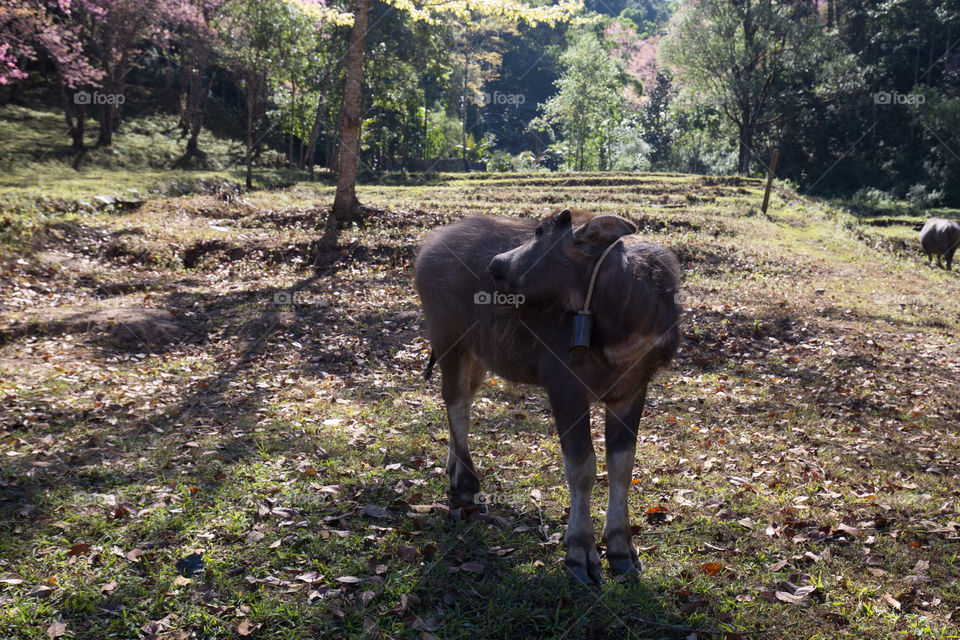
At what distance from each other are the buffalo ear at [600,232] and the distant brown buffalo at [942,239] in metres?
19.8

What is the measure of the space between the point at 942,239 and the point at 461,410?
1983cm

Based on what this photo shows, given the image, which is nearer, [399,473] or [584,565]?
[584,565]

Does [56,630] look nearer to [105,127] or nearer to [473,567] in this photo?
[473,567]

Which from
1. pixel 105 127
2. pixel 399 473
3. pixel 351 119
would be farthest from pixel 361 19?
pixel 105 127

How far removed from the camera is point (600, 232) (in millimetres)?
3590

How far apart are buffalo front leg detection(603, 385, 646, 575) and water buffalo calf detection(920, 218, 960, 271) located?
770 inches

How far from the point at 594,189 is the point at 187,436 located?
81.6 feet

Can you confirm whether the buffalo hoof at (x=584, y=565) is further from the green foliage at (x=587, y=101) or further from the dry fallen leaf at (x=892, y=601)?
the green foliage at (x=587, y=101)

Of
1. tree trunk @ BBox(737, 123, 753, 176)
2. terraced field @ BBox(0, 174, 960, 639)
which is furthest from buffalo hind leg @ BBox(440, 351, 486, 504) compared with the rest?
tree trunk @ BBox(737, 123, 753, 176)

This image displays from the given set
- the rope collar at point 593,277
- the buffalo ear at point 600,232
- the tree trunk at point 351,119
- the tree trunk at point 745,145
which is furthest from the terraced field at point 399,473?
the tree trunk at point 745,145

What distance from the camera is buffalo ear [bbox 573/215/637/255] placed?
3.57m

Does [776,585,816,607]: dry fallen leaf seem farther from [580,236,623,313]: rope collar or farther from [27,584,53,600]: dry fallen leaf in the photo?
[27,584,53,600]: dry fallen leaf

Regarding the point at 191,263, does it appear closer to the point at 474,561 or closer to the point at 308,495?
the point at 308,495

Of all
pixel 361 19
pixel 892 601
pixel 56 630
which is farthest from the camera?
pixel 361 19
